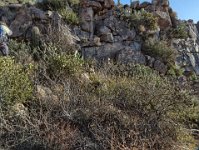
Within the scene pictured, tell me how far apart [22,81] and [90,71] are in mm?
2693

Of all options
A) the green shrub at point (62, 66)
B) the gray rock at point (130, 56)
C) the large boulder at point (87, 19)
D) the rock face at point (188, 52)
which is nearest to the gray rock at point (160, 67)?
the gray rock at point (130, 56)

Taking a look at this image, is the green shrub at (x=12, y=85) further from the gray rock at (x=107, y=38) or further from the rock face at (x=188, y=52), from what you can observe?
the rock face at (x=188, y=52)

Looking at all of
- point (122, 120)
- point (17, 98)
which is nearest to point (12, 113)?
point (17, 98)

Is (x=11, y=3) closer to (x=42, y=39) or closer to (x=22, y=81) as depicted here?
(x=42, y=39)

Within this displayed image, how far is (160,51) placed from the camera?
470 inches

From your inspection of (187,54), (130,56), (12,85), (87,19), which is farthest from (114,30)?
(12,85)

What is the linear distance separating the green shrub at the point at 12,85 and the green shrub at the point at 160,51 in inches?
212

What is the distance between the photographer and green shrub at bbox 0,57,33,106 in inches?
278

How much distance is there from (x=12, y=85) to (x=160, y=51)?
20.2ft

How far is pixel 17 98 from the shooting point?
7.25 m

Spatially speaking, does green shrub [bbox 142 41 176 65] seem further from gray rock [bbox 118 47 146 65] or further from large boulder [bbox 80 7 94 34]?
large boulder [bbox 80 7 94 34]

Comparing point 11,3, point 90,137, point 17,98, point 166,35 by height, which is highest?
point 11,3

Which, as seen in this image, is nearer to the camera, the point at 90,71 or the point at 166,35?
the point at 90,71

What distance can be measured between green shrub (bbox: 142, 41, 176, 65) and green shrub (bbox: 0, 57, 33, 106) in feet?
17.7
